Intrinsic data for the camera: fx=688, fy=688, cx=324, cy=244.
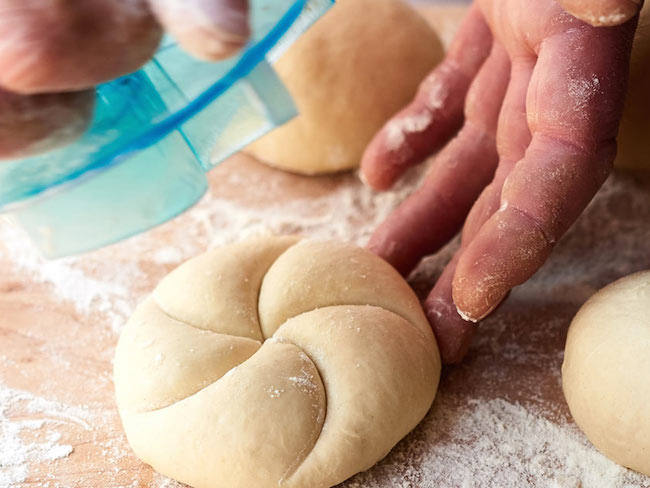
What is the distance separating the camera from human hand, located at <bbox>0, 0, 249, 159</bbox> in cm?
49

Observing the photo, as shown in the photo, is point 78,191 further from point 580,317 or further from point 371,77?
point 371,77

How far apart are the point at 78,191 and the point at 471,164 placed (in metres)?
0.80

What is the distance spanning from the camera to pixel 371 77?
161cm

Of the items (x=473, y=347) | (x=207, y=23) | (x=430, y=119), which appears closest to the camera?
(x=207, y=23)

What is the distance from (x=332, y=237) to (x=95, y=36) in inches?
39.1

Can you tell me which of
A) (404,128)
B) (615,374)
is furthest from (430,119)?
(615,374)

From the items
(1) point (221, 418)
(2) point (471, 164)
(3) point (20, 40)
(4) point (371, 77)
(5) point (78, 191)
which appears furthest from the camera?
(4) point (371, 77)

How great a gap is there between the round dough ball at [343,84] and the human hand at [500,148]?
0.16m

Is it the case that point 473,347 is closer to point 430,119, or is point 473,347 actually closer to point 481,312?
point 481,312

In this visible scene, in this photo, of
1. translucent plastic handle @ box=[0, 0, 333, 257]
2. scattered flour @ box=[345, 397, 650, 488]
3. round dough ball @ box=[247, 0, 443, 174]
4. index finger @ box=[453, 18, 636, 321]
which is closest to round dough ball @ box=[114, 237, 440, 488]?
scattered flour @ box=[345, 397, 650, 488]

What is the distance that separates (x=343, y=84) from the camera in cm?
159

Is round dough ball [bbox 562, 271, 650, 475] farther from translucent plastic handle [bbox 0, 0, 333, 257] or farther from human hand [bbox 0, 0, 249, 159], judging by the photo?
human hand [bbox 0, 0, 249, 159]

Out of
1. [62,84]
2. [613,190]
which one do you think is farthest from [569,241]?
[62,84]

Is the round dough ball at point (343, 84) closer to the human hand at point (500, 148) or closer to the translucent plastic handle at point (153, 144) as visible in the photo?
the human hand at point (500, 148)
